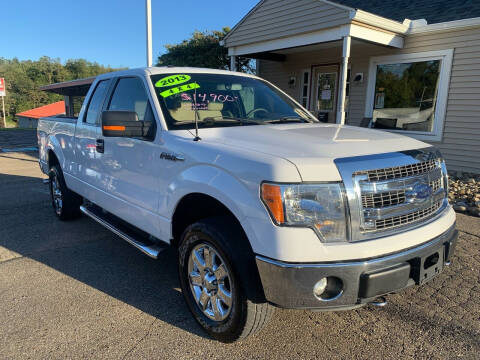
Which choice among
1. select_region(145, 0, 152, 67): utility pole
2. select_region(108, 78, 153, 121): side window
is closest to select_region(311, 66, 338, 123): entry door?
select_region(145, 0, 152, 67): utility pole

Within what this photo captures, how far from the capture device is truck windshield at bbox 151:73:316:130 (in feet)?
10.1

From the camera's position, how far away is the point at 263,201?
207cm

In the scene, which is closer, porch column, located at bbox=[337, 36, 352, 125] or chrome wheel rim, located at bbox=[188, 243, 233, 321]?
chrome wheel rim, located at bbox=[188, 243, 233, 321]

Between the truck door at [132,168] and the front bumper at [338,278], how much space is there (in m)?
1.33

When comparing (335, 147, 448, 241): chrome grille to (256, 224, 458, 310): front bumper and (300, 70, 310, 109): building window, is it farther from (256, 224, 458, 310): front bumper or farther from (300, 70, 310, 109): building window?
(300, 70, 310, 109): building window

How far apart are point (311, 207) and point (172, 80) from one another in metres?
1.92

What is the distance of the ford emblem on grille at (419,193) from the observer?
7.61ft

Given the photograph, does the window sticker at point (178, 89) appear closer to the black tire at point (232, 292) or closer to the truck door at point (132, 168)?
the truck door at point (132, 168)

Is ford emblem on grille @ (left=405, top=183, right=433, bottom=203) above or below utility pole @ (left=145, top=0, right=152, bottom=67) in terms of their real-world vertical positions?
below

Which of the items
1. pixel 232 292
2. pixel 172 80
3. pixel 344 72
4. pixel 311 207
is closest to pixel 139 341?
pixel 232 292

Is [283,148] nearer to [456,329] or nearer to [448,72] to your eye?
[456,329]

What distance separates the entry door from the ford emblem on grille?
29.8 feet

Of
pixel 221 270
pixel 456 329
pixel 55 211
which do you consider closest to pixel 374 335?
pixel 456 329

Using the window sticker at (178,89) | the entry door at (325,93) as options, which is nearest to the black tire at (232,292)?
the window sticker at (178,89)
